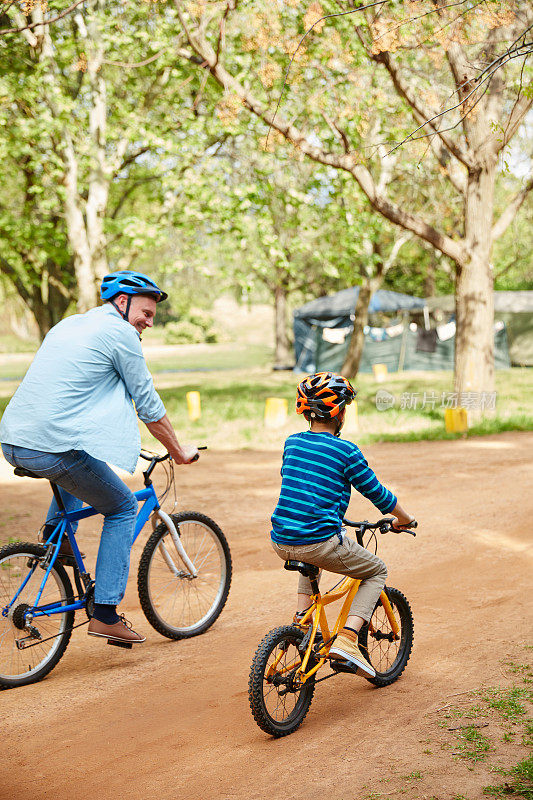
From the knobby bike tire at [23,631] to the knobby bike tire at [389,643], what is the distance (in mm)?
1723

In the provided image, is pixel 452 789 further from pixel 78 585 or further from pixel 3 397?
pixel 3 397

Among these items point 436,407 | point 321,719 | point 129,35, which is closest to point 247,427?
point 436,407

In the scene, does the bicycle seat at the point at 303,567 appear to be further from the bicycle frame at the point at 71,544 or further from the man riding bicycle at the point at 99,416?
the bicycle frame at the point at 71,544

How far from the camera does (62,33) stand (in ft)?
64.1

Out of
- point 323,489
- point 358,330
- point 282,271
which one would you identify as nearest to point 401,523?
point 323,489

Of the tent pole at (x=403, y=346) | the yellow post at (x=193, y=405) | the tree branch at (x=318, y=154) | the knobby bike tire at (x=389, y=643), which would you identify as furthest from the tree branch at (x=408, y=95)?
the tent pole at (x=403, y=346)

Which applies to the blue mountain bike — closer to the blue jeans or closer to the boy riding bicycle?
the blue jeans

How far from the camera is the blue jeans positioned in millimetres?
4277

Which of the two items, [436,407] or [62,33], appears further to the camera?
[62,33]

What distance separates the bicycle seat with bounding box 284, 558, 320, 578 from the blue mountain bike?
1164mm

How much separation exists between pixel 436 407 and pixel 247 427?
4723 millimetres

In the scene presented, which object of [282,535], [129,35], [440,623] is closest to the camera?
[282,535]

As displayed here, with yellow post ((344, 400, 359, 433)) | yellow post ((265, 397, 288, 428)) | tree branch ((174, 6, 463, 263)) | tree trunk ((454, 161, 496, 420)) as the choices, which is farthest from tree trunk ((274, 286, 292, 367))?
yellow post ((344, 400, 359, 433))

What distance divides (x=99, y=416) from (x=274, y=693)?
165 centimetres
